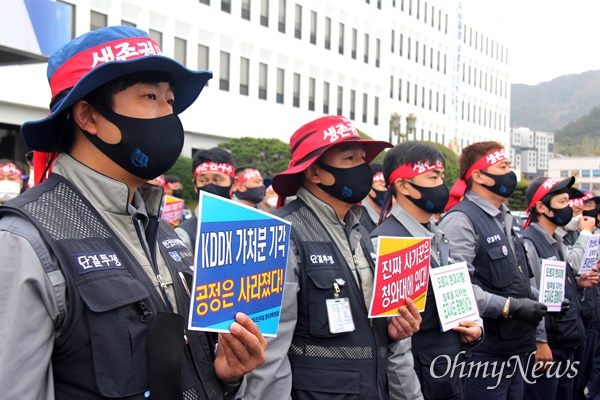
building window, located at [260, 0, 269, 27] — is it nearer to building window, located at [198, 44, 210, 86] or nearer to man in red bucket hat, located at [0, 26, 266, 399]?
building window, located at [198, 44, 210, 86]

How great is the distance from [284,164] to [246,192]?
19.7 meters

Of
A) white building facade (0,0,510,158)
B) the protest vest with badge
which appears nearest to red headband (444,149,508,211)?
the protest vest with badge

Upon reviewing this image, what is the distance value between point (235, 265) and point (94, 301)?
529 millimetres

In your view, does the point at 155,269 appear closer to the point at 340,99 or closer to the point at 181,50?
the point at 181,50

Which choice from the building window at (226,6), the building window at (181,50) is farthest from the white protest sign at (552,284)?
the building window at (226,6)

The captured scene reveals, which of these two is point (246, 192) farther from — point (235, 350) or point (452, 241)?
point (235, 350)

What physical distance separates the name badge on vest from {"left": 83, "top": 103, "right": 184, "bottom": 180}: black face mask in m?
1.45

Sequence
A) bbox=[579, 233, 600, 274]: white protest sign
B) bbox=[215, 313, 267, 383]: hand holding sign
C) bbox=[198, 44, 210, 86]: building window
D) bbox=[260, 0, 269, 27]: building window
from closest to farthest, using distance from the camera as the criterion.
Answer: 1. bbox=[215, 313, 267, 383]: hand holding sign
2. bbox=[579, 233, 600, 274]: white protest sign
3. bbox=[198, 44, 210, 86]: building window
4. bbox=[260, 0, 269, 27]: building window

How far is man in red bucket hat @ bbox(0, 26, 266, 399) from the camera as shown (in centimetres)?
184

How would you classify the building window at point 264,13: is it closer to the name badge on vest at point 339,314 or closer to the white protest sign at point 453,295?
the white protest sign at point 453,295

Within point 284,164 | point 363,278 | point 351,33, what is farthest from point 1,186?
point 351,33

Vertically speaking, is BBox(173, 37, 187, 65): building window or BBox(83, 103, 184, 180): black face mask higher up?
BBox(173, 37, 187, 65): building window

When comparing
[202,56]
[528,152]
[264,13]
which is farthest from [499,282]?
[528,152]

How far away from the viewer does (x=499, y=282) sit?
522 centimetres
